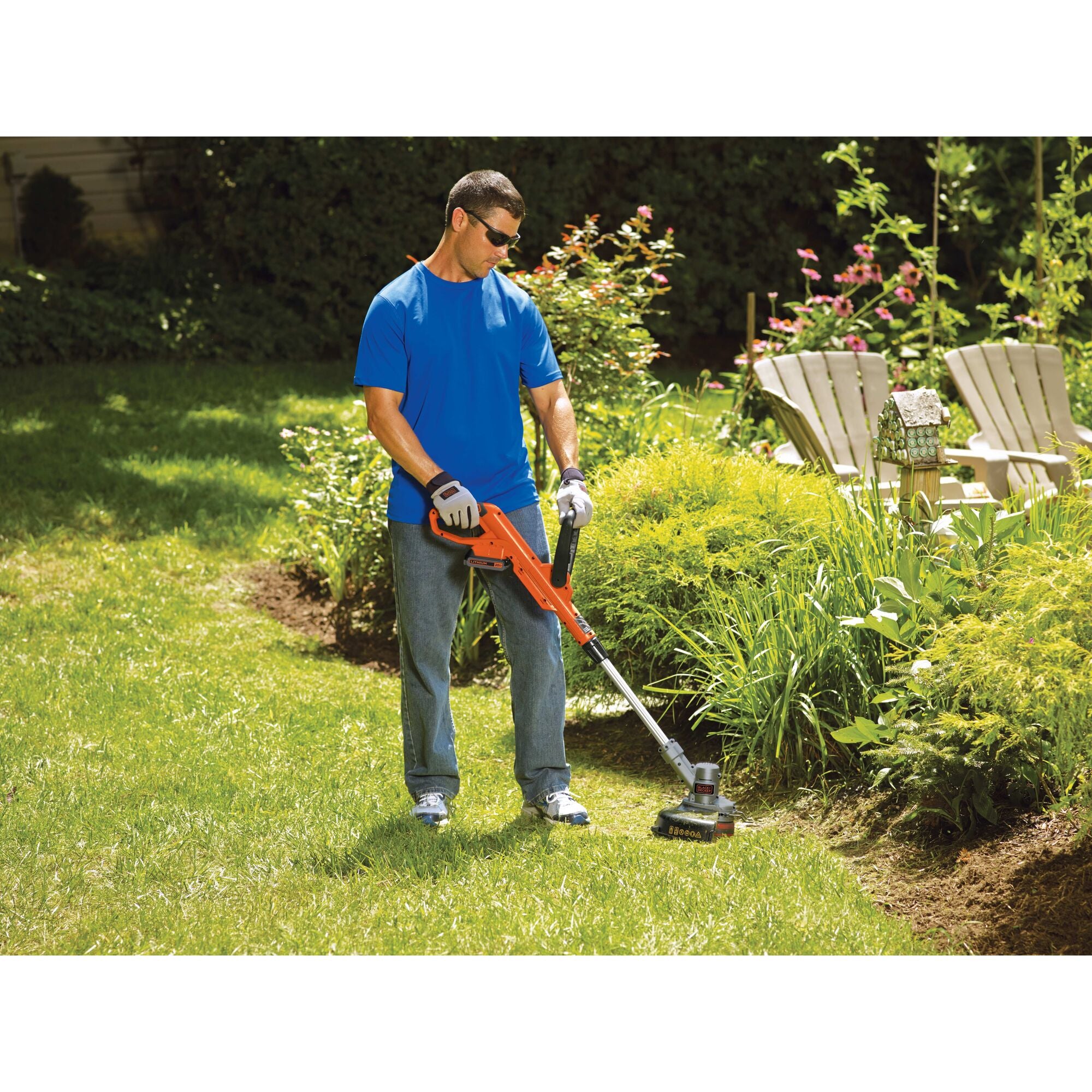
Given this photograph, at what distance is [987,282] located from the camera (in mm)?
11852

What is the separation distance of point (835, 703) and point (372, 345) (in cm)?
190

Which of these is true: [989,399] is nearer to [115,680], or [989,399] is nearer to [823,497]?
[823,497]

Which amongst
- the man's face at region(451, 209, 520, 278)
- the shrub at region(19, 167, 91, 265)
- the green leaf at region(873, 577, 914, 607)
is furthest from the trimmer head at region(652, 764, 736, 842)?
the shrub at region(19, 167, 91, 265)

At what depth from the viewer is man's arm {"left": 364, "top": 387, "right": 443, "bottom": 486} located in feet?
11.6

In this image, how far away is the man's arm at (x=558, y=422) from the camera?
150 inches

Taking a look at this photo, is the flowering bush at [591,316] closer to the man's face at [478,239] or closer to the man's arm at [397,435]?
the man's face at [478,239]

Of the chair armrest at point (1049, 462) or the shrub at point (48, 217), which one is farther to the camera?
the shrub at point (48, 217)

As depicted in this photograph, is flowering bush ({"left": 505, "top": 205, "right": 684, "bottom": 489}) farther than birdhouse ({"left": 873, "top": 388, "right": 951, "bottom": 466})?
Yes

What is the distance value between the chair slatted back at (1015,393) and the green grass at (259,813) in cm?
349

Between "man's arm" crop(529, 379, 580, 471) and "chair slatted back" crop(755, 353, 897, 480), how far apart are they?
3010mm

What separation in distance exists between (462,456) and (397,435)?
0.77 ft

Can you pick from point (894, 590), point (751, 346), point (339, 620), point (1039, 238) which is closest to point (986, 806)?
point (894, 590)

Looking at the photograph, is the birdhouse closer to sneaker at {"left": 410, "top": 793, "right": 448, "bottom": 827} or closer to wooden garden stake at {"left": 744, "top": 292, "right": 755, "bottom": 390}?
sneaker at {"left": 410, "top": 793, "right": 448, "bottom": 827}

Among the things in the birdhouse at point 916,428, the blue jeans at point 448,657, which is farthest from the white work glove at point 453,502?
the birdhouse at point 916,428
